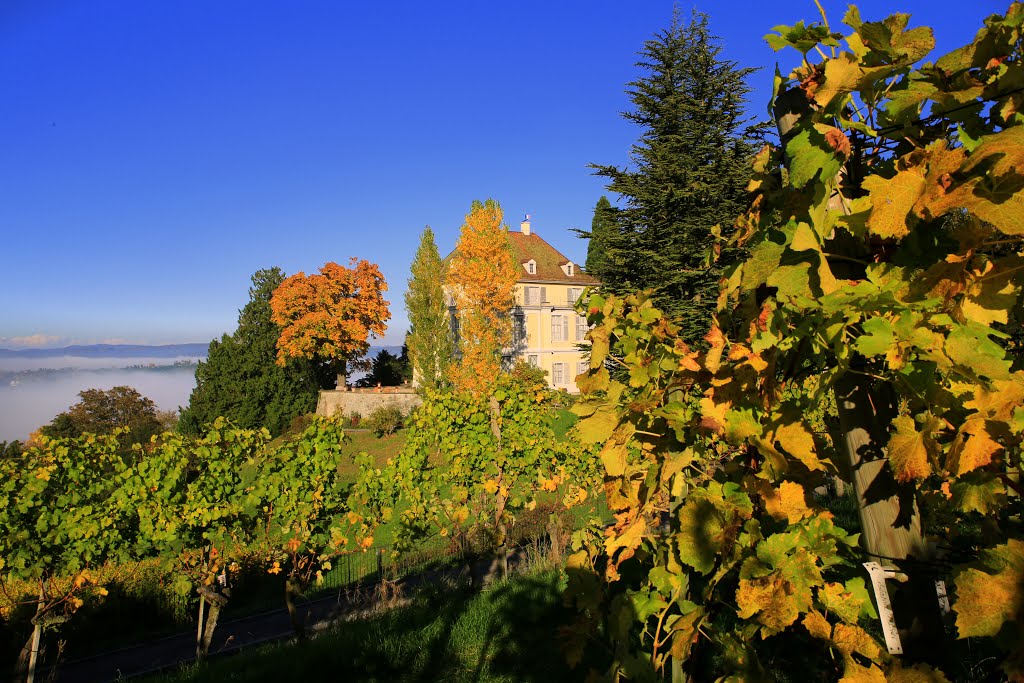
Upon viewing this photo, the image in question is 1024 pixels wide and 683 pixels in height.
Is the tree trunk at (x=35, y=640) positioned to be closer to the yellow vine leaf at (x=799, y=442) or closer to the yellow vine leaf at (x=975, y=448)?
the yellow vine leaf at (x=799, y=442)

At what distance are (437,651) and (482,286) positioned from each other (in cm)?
2714

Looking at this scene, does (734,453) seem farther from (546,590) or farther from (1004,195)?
(546,590)

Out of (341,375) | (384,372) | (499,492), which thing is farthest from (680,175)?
(384,372)

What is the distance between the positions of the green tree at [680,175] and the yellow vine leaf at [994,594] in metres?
16.8

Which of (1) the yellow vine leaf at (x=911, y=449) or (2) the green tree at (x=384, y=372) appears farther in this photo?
(2) the green tree at (x=384, y=372)

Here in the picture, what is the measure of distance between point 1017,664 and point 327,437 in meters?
8.74

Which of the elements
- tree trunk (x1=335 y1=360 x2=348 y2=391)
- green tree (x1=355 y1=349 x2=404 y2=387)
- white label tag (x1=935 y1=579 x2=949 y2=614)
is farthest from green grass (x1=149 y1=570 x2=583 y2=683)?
green tree (x1=355 y1=349 x2=404 y2=387)

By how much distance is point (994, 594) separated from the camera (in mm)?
974

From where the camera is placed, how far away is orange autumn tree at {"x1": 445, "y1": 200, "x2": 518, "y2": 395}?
103 ft

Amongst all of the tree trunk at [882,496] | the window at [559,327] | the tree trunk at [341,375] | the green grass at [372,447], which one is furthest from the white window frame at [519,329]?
the tree trunk at [882,496]

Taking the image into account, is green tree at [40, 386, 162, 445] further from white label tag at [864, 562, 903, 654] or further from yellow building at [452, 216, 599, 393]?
white label tag at [864, 562, 903, 654]

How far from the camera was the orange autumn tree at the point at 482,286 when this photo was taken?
3138 cm

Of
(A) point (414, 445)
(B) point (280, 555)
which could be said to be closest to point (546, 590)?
(A) point (414, 445)

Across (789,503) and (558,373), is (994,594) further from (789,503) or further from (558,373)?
(558,373)
